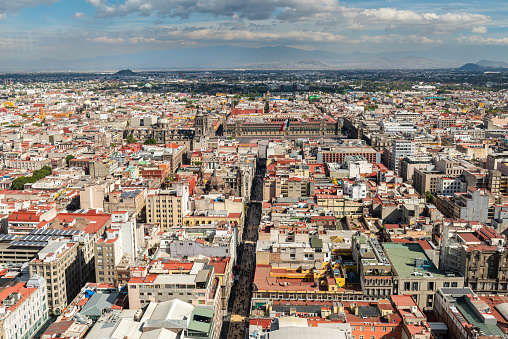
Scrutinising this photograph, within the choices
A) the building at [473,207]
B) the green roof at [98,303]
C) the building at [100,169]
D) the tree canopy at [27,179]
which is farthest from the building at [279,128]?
the green roof at [98,303]

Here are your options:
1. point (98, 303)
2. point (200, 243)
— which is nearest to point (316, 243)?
point (200, 243)

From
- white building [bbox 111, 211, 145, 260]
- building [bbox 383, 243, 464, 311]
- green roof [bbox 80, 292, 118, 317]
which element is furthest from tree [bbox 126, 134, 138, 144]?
building [bbox 383, 243, 464, 311]

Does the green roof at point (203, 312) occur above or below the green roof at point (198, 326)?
above

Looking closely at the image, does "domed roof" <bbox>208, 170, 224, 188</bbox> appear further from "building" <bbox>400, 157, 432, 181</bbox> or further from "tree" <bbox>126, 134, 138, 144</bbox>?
"tree" <bbox>126, 134, 138, 144</bbox>

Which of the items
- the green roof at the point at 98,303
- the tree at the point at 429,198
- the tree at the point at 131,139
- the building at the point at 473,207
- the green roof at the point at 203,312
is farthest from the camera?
the tree at the point at 131,139

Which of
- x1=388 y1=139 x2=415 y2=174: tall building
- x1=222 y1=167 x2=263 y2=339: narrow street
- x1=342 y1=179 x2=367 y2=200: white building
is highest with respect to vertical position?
x1=388 y1=139 x2=415 y2=174: tall building

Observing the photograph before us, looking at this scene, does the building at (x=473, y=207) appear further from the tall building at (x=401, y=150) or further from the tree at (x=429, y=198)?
the tall building at (x=401, y=150)

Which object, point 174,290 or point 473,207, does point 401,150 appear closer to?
point 473,207

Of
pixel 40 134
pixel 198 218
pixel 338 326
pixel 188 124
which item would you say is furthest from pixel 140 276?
pixel 188 124

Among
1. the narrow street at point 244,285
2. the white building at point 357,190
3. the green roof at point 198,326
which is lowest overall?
the narrow street at point 244,285
